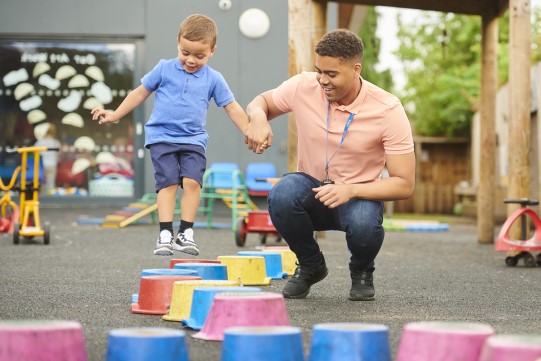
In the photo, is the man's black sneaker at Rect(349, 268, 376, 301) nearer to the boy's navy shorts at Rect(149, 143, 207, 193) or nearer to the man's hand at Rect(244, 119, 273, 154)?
the man's hand at Rect(244, 119, 273, 154)

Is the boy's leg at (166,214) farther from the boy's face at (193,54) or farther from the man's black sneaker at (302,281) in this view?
the man's black sneaker at (302,281)

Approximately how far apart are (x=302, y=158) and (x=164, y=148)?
1527 mm

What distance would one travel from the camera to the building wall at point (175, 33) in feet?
57.6

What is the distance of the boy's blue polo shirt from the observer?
6738 mm

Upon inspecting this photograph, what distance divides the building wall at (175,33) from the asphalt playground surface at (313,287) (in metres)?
6.52

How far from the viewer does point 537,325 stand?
15.3 feet

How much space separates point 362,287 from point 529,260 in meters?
3.36

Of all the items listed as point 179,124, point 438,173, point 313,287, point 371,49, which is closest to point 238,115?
point 179,124

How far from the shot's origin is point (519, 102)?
913 centimetres

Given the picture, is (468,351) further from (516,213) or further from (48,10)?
(48,10)

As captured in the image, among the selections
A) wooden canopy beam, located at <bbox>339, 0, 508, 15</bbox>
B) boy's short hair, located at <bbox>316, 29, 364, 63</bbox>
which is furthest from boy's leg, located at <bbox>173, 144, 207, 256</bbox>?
wooden canopy beam, located at <bbox>339, 0, 508, 15</bbox>

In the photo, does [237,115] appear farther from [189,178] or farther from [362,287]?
[362,287]

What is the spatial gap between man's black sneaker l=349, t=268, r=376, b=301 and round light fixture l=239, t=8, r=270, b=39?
1234 centimetres

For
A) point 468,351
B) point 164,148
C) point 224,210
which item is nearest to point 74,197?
point 224,210
